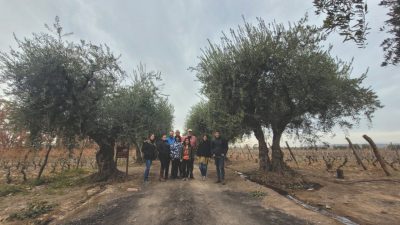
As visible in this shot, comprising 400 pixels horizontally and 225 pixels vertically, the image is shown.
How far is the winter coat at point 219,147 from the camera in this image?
15023 mm

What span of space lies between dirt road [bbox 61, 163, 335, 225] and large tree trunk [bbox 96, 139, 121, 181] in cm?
455

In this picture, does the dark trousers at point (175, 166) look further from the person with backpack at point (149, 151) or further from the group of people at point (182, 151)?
the person with backpack at point (149, 151)

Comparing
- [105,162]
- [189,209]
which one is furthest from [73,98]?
[189,209]

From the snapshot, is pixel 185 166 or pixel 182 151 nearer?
pixel 182 151

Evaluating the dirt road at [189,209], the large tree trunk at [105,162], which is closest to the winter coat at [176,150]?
the dirt road at [189,209]

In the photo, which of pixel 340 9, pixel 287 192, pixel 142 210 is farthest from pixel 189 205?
pixel 340 9

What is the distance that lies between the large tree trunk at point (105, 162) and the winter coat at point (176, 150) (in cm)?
393

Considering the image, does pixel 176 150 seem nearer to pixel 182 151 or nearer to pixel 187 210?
pixel 182 151

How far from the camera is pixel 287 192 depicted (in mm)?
13688

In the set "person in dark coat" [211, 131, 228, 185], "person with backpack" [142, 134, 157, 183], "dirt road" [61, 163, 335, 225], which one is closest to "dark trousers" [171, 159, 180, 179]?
"person with backpack" [142, 134, 157, 183]

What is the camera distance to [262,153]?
60.2 ft

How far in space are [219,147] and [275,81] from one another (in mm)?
5146

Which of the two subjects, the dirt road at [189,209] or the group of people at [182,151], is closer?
the dirt road at [189,209]

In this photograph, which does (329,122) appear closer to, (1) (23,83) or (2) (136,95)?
(2) (136,95)
